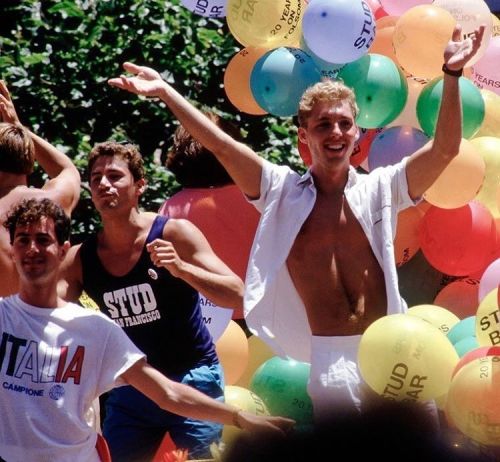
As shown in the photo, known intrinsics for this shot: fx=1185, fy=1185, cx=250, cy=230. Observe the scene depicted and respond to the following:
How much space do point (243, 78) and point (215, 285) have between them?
1516mm

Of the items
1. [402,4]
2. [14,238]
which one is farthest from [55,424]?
[402,4]

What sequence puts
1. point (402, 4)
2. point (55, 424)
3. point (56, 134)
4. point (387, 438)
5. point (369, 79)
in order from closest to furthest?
point (387, 438) < point (55, 424) < point (369, 79) < point (402, 4) < point (56, 134)

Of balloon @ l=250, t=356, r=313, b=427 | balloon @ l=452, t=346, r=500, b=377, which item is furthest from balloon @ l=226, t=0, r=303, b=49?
balloon @ l=452, t=346, r=500, b=377

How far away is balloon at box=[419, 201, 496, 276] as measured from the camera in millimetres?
4629

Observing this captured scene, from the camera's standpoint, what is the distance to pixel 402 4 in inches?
198

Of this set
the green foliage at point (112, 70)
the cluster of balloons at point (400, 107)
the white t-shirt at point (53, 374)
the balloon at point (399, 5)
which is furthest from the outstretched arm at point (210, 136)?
the green foliage at point (112, 70)

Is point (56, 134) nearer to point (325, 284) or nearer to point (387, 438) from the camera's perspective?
point (325, 284)

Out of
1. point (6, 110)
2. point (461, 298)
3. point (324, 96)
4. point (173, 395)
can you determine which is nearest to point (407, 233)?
point (461, 298)

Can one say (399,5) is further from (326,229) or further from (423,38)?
(326,229)

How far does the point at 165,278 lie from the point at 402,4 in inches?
73.5

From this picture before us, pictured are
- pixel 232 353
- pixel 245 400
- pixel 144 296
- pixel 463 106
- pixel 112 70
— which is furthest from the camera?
pixel 112 70

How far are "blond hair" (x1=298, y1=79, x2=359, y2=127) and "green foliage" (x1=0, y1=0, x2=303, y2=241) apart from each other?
307 centimetres

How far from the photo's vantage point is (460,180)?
14.5 ft

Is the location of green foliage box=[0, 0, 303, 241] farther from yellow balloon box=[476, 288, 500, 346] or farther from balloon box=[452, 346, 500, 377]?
balloon box=[452, 346, 500, 377]
